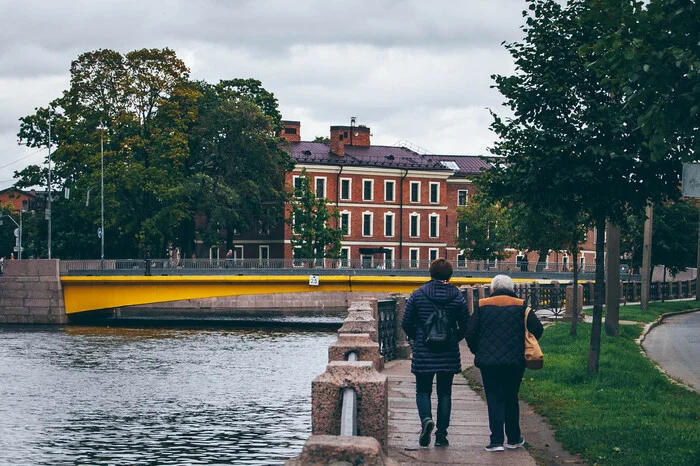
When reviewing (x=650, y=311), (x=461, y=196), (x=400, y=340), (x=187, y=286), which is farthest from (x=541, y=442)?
(x=461, y=196)

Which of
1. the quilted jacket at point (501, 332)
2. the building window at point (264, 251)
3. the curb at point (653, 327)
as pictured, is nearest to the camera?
the quilted jacket at point (501, 332)

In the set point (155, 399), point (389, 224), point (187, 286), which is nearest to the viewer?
point (155, 399)

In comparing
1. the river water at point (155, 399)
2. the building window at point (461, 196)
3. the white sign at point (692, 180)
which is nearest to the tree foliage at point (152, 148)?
the river water at point (155, 399)

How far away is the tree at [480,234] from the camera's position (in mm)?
83125

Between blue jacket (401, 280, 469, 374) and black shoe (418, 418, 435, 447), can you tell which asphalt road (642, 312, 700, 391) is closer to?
blue jacket (401, 280, 469, 374)

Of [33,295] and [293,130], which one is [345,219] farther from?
[33,295]

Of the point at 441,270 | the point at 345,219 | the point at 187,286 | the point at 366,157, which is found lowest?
the point at 187,286

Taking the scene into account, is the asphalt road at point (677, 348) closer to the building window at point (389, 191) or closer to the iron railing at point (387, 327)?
the iron railing at point (387, 327)

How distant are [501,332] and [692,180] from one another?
3.14 m

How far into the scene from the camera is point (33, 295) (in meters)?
53.9

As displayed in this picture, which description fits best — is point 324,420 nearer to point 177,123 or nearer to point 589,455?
point 589,455

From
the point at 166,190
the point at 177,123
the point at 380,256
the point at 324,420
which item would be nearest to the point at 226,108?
the point at 177,123

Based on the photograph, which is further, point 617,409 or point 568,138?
point 568,138

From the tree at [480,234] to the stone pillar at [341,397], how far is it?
75.3 metres
